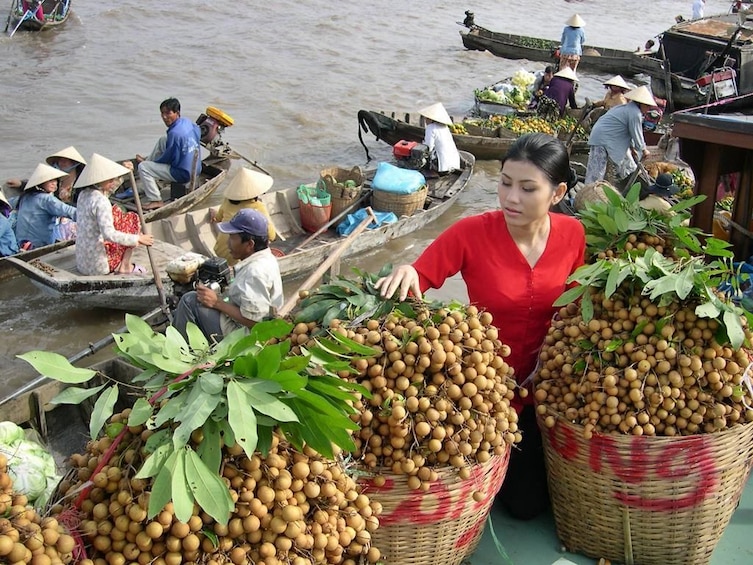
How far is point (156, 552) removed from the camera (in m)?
1.66

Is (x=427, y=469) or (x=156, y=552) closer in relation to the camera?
(x=156, y=552)

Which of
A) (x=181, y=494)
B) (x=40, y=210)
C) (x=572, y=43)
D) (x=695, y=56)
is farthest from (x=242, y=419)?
(x=695, y=56)

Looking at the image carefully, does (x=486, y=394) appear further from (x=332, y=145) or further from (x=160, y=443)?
(x=332, y=145)

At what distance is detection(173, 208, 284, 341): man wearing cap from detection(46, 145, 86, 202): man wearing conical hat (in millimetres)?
3430

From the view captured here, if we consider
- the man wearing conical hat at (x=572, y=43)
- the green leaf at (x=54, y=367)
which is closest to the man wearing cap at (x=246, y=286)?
the green leaf at (x=54, y=367)

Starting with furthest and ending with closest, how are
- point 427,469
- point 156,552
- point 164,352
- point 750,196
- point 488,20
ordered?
point 488,20 → point 750,196 → point 427,469 → point 164,352 → point 156,552

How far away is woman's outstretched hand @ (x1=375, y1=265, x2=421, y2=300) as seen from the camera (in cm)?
245

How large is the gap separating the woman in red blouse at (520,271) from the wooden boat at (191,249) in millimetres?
4026

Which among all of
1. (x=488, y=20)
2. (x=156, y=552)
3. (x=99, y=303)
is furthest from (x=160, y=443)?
(x=488, y=20)

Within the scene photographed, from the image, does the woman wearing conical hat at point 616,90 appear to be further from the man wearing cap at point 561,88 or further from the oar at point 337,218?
the oar at point 337,218

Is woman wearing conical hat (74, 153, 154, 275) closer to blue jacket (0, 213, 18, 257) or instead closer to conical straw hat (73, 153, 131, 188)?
conical straw hat (73, 153, 131, 188)

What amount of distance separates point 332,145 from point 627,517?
37.8ft

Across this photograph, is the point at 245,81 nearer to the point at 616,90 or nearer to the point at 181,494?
the point at 616,90

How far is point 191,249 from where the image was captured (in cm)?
730
